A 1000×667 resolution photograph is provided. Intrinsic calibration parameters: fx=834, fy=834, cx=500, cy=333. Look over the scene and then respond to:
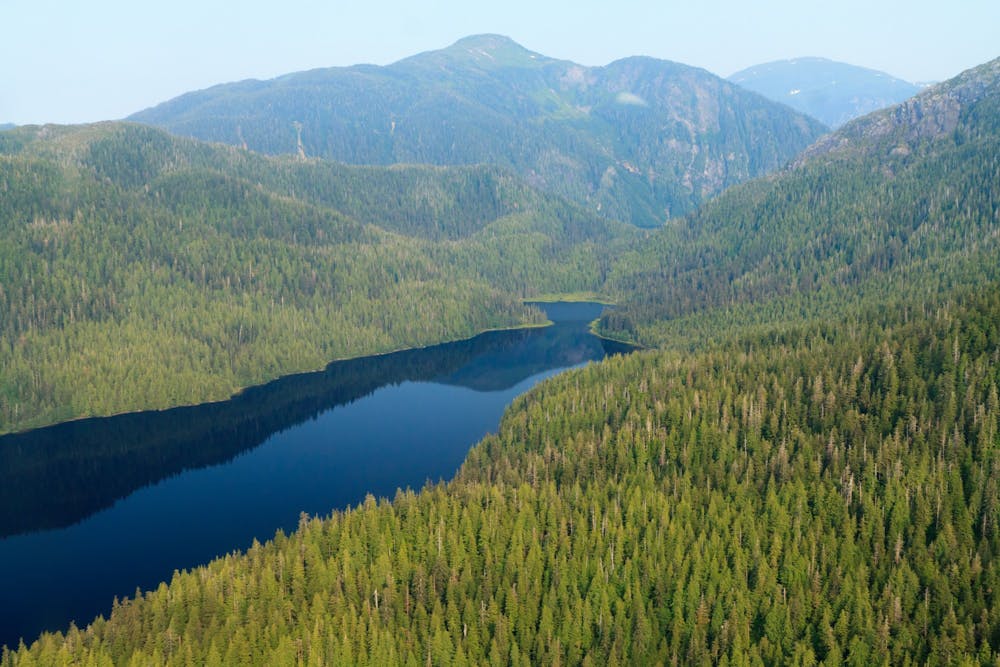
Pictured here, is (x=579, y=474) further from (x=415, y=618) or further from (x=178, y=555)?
(x=178, y=555)

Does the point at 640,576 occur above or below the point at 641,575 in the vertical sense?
below

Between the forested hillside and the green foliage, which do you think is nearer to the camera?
the forested hillside

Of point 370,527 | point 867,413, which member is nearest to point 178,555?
point 370,527

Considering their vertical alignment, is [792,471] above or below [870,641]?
above

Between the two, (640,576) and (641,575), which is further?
(640,576)

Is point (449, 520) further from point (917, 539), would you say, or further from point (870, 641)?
point (917, 539)

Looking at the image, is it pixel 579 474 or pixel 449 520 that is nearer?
pixel 449 520

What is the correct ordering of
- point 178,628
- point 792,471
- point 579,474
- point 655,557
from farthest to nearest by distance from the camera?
point 579,474, point 792,471, point 655,557, point 178,628

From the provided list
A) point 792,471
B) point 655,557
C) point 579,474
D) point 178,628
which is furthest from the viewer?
point 579,474

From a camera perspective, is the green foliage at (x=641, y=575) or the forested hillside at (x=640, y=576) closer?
the forested hillside at (x=640, y=576)
